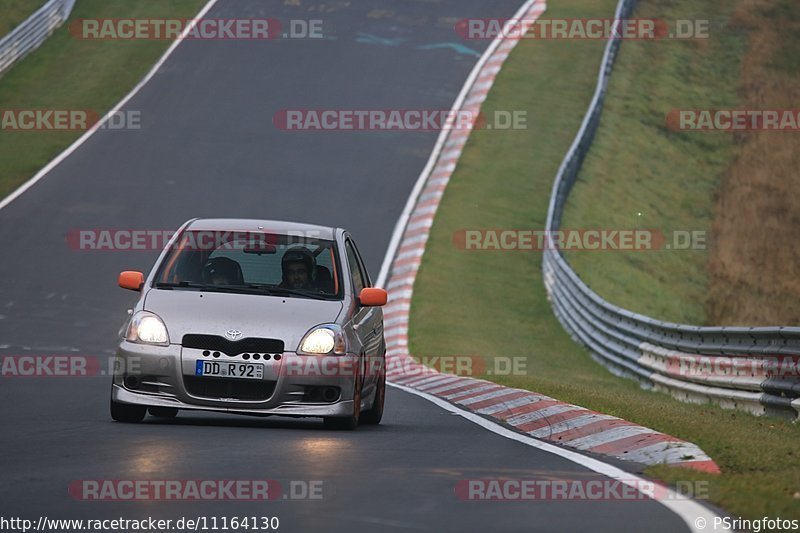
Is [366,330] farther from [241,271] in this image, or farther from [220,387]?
[220,387]

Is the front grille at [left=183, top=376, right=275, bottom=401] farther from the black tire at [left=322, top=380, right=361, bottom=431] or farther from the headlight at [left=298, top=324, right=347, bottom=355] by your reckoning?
the black tire at [left=322, top=380, right=361, bottom=431]

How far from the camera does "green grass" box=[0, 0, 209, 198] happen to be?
30578 mm

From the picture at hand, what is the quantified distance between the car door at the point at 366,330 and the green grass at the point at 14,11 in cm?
2756

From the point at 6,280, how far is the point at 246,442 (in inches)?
559

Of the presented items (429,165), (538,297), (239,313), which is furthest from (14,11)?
(239,313)

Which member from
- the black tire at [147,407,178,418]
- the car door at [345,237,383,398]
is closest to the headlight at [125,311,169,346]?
the black tire at [147,407,178,418]

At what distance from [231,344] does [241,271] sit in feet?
2.96

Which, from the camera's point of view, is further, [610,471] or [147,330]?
[147,330]

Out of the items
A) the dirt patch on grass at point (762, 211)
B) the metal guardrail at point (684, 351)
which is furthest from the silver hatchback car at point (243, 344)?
the dirt patch on grass at point (762, 211)

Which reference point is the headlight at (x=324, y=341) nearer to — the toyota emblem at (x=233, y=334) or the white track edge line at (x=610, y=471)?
the toyota emblem at (x=233, y=334)

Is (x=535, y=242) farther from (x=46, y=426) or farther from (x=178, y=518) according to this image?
(x=178, y=518)

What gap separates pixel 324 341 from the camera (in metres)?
11.0

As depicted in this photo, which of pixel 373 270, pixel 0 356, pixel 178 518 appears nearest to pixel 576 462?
pixel 178 518

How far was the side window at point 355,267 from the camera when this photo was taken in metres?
12.2
